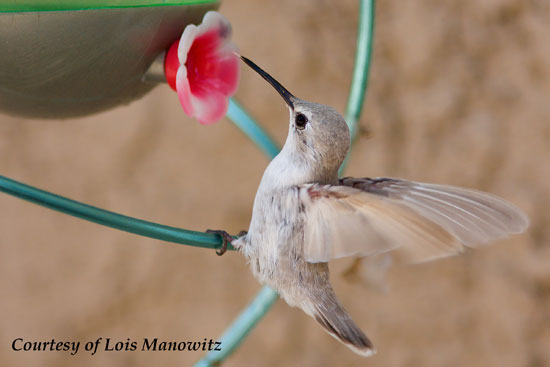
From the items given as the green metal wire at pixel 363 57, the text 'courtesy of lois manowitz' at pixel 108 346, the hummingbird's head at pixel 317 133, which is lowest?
the hummingbird's head at pixel 317 133

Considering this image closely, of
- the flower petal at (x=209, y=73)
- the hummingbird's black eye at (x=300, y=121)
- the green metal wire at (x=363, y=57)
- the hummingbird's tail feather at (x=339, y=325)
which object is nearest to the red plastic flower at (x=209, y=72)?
the flower petal at (x=209, y=73)

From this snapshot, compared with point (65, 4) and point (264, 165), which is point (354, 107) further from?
point (264, 165)

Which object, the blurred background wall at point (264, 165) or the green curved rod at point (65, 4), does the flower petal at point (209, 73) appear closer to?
the green curved rod at point (65, 4)

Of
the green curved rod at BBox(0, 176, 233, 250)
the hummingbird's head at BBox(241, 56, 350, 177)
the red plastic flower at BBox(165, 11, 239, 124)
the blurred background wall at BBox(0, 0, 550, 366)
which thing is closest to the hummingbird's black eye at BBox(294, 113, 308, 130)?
the hummingbird's head at BBox(241, 56, 350, 177)

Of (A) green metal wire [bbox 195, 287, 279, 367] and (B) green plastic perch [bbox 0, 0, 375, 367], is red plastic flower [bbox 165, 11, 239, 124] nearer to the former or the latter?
(B) green plastic perch [bbox 0, 0, 375, 367]

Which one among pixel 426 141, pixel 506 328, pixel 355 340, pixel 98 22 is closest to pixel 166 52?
pixel 98 22

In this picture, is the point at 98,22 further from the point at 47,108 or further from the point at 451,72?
the point at 451,72

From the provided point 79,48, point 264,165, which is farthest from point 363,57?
point 264,165
